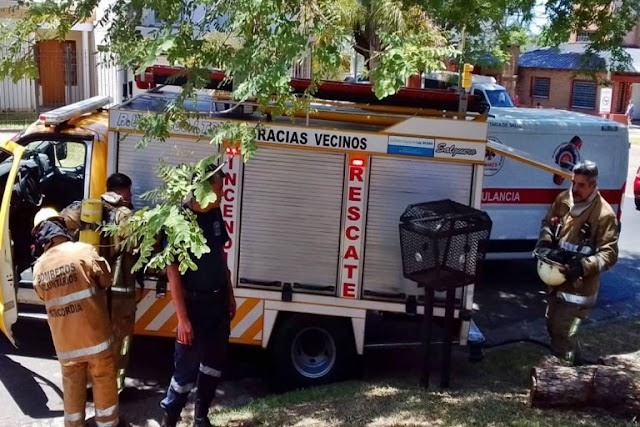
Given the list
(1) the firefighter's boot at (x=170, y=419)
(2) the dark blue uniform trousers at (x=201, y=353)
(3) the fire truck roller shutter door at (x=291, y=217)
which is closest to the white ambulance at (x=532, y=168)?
(3) the fire truck roller shutter door at (x=291, y=217)

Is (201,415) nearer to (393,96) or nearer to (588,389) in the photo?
(588,389)

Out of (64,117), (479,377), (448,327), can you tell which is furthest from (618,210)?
(64,117)

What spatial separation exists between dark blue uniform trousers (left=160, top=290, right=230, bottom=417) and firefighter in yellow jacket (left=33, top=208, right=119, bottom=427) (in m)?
0.44

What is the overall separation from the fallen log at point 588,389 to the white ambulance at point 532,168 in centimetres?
431

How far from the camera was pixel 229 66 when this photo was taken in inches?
157

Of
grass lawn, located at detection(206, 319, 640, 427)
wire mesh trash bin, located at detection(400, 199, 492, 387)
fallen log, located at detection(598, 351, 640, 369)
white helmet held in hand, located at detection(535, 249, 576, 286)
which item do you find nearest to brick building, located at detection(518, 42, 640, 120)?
fallen log, located at detection(598, 351, 640, 369)

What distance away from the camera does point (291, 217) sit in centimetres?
616

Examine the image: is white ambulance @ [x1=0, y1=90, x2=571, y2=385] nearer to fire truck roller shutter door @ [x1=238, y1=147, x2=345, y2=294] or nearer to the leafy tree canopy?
fire truck roller shutter door @ [x1=238, y1=147, x2=345, y2=294]

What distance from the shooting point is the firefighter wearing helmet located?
619 centimetres

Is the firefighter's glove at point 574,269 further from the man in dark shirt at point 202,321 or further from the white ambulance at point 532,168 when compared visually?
the white ambulance at point 532,168

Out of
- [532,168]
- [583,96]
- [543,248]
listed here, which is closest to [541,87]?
[583,96]

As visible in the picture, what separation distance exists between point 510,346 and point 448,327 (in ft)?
5.82

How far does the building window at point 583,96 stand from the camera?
37.4 m

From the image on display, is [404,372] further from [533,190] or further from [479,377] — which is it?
[533,190]
